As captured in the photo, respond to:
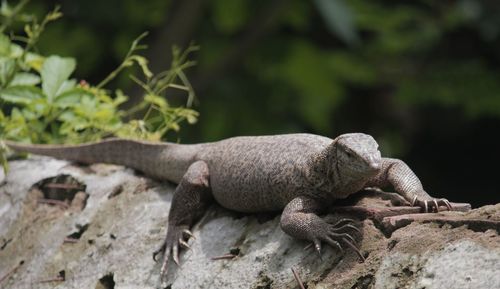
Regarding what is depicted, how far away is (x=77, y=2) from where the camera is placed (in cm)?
1064

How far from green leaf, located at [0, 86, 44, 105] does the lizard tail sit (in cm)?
46

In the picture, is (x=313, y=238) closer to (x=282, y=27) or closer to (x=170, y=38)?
(x=170, y=38)

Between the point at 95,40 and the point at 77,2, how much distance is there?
54cm

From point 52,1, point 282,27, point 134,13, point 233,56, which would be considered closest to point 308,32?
point 282,27

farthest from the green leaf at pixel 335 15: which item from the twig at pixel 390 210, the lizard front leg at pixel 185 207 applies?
the twig at pixel 390 210

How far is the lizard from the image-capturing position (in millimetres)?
4973

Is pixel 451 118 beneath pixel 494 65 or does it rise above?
beneath

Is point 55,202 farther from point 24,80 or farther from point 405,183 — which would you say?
point 405,183

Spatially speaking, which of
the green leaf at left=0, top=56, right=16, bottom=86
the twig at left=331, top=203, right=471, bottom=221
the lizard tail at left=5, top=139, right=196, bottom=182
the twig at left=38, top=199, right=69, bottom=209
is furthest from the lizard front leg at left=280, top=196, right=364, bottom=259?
the green leaf at left=0, top=56, right=16, bottom=86

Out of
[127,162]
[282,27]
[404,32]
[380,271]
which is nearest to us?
[380,271]

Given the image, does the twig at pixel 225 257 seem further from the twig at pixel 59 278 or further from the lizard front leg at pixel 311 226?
the twig at pixel 59 278

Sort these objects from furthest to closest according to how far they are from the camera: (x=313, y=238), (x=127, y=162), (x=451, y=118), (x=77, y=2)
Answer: (x=451, y=118)
(x=77, y=2)
(x=127, y=162)
(x=313, y=238)

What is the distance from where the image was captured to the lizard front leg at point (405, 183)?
489cm

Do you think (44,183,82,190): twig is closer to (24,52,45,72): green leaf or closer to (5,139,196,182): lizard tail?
(5,139,196,182): lizard tail
